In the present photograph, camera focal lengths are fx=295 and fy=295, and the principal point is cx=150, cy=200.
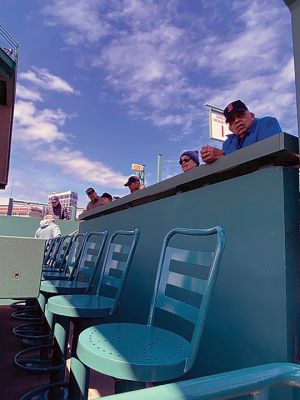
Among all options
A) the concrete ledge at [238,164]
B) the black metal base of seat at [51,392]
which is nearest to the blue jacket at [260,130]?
the concrete ledge at [238,164]

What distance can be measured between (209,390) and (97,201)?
5.04m

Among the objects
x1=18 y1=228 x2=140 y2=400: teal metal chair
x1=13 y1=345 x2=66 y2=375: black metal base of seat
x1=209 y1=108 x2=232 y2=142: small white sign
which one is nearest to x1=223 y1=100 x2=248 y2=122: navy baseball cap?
x1=18 y1=228 x2=140 y2=400: teal metal chair

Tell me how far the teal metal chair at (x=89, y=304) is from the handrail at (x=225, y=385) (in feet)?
3.42

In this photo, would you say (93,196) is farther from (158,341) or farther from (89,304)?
(158,341)

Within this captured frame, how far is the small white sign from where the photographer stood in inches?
231

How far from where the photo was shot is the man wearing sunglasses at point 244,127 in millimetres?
1772

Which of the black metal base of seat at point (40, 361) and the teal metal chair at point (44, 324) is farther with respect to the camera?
the teal metal chair at point (44, 324)

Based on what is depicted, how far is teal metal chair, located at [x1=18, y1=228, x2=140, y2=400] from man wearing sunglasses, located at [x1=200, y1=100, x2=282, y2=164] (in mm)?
862

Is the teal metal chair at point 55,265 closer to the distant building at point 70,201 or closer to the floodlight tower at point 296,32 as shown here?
the floodlight tower at point 296,32

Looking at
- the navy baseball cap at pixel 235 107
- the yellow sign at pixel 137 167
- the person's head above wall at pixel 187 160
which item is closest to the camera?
the navy baseball cap at pixel 235 107

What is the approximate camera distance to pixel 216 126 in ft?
19.7

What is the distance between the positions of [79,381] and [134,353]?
2.39ft

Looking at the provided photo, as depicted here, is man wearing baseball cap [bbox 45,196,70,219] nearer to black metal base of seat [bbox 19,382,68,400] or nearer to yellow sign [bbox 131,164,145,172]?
yellow sign [bbox 131,164,145,172]

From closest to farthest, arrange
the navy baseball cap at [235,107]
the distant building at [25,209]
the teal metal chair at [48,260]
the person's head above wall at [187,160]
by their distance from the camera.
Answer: the navy baseball cap at [235,107]
the person's head above wall at [187,160]
the teal metal chair at [48,260]
the distant building at [25,209]
